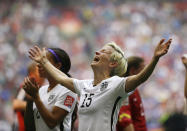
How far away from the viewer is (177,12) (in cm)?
1902

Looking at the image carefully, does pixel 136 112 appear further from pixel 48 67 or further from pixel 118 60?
pixel 48 67

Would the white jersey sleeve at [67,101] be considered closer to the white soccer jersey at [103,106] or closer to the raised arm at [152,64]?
the white soccer jersey at [103,106]

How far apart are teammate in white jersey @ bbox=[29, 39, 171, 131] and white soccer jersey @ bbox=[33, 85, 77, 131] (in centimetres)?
17

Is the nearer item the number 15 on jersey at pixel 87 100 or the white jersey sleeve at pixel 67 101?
the number 15 on jersey at pixel 87 100

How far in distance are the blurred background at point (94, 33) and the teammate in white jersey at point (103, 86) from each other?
38.7 feet

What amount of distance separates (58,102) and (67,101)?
81mm

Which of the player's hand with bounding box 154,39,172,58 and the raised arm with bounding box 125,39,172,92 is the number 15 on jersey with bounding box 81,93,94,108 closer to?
the raised arm with bounding box 125,39,172,92

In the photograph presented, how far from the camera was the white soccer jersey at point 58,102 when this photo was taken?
11.4 feet

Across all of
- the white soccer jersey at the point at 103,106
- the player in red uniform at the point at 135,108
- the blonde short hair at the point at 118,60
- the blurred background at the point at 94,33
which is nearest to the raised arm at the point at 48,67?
the white soccer jersey at the point at 103,106

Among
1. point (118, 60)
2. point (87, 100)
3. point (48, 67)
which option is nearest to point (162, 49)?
point (118, 60)

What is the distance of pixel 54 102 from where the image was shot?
3.53 m

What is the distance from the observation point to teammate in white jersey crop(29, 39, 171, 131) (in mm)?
3047

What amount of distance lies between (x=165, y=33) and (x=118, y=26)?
2.14 meters

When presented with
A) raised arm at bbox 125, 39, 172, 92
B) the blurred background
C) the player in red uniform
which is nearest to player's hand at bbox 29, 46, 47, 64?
raised arm at bbox 125, 39, 172, 92
